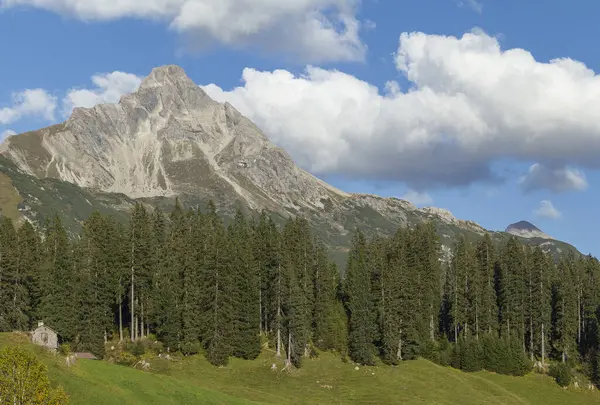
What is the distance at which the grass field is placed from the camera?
54.8m

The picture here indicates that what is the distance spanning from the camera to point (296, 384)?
3415 inches

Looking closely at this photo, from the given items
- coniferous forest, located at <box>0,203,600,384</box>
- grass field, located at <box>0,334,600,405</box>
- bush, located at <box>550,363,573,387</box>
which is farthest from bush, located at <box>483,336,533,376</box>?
bush, located at <box>550,363,573,387</box>

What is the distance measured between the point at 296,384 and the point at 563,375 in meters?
53.1

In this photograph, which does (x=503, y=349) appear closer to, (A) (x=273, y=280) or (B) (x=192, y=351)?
(A) (x=273, y=280)

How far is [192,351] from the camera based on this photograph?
94.1 metres

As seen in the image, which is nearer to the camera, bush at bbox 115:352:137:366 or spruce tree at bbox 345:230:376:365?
bush at bbox 115:352:137:366

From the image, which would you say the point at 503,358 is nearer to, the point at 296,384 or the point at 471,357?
the point at 471,357

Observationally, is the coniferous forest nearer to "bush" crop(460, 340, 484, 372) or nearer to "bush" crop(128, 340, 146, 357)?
"bush" crop(460, 340, 484, 372)

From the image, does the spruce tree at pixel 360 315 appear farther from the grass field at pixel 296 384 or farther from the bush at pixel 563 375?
the bush at pixel 563 375

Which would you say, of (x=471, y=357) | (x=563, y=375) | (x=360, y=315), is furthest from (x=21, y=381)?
(x=563, y=375)

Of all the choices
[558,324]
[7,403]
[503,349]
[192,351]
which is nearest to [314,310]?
[192,351]

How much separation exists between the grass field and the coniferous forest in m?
3.99

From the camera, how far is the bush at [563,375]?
4257 inches

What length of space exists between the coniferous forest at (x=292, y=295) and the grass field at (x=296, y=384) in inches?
157
